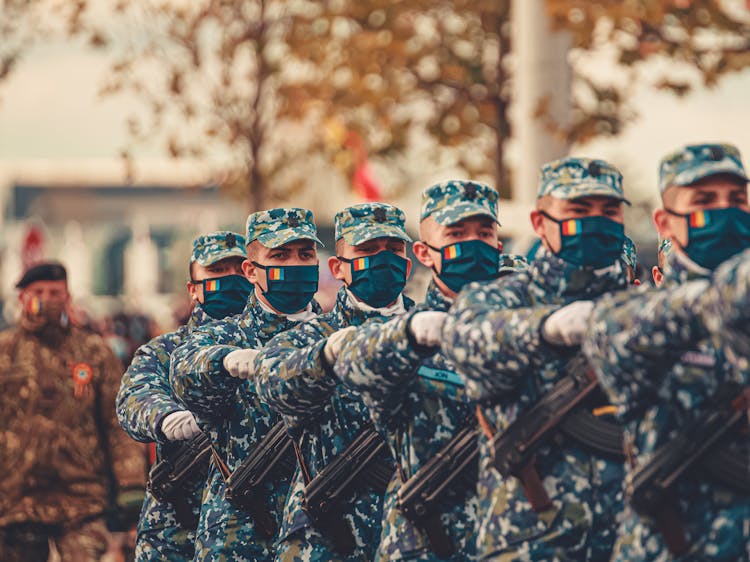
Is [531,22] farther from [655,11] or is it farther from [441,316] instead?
[441,316]

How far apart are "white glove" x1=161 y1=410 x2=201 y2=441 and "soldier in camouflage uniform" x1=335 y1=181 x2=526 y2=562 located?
2.22m

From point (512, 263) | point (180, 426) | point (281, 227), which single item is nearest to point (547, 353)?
point (512, 263)

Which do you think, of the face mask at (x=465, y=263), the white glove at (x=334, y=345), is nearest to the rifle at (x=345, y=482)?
the white glove at (x=334, y=345)

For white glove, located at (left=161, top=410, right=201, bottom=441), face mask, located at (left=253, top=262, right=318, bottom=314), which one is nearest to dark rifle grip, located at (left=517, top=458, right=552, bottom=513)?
face mask, located at (left=253, top=262, right=318, bottom=314)

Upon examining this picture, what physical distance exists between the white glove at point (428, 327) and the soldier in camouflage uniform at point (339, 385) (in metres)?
1.14

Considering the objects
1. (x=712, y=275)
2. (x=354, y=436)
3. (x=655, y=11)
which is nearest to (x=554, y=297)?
(x=712, y=275)

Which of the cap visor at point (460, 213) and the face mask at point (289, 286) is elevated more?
the cap visor at point (460, 213)

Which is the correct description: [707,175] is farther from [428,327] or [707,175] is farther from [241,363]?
[241,363]

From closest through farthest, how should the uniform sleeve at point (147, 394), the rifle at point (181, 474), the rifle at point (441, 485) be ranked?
the rifle at point (441, 485) < the uniform sleeve at point (147, 394) < the rifle at point (181, 474)

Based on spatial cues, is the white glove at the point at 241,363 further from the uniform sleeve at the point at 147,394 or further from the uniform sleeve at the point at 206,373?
the uniform sleeve at the point at 147,394

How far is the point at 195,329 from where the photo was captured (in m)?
9.80

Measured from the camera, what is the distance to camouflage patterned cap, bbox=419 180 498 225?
7.35 metres

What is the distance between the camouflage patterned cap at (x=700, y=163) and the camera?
234 inches

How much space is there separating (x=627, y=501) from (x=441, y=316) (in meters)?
1.20
